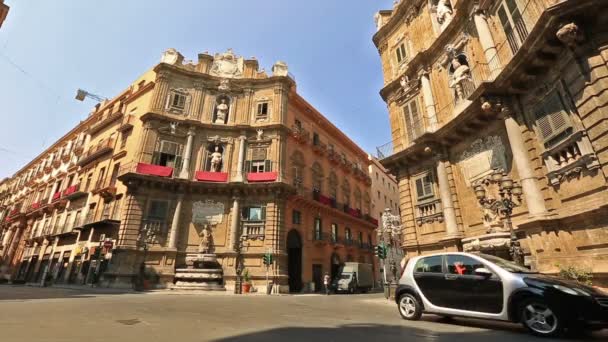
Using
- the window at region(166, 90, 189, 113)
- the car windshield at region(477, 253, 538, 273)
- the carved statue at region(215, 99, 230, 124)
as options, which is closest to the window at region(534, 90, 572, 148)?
the car windshield at region(477, 253, 538, 273)

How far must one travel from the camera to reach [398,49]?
58.9 ft

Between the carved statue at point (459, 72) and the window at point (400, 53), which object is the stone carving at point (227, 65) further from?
the carved statue at point (459, 72)

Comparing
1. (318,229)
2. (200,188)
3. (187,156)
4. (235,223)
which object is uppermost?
(187,156)

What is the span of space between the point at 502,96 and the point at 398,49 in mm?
9154

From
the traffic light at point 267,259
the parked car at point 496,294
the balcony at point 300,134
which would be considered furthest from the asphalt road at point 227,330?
the balcony at point 300,134

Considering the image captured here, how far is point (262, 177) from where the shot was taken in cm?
2325

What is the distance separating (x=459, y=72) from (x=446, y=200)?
5.51 m

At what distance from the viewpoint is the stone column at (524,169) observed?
8867mm

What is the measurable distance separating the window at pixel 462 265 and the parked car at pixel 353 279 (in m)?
19.0

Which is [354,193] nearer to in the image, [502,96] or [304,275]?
[304,275]

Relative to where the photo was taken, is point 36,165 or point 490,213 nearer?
point 490,213

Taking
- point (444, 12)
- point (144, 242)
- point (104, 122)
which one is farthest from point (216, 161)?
point (444, 12)

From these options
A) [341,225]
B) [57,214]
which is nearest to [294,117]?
[341,225]

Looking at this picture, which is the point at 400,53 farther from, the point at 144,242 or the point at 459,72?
the point at 144,242
